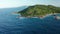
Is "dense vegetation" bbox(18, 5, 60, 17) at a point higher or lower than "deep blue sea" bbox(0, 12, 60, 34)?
higher

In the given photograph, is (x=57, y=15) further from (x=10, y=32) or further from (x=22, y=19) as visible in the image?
(x=10, y=32)

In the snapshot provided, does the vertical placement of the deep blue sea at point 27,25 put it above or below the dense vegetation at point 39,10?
below

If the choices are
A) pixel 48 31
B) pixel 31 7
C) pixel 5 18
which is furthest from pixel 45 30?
pixel 5 18

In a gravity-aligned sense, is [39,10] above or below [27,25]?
above
